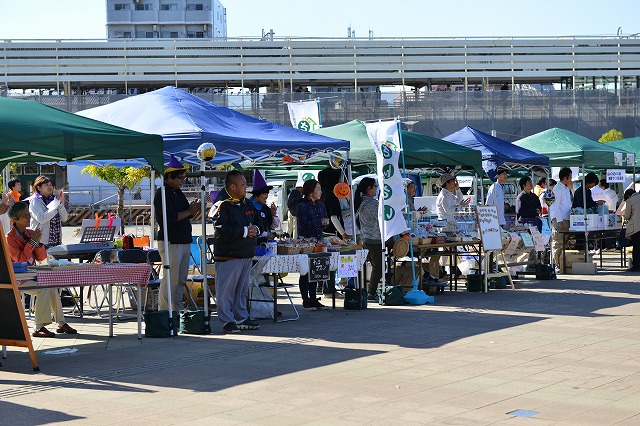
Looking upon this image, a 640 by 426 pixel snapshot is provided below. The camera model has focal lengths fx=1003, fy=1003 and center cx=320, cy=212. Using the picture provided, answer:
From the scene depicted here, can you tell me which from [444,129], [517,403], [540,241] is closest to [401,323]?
[517,403]

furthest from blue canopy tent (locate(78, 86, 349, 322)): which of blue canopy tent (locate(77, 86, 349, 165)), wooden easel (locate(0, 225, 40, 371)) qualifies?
wooden easel (locate(0, 225, 40, 371))

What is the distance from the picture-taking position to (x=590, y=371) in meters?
9.27

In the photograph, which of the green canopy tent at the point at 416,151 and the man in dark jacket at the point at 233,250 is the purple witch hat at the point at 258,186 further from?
the man in dark jacket at the point at 233,250

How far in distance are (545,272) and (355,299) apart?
6.15 meters

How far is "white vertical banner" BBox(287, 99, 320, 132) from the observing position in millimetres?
21766

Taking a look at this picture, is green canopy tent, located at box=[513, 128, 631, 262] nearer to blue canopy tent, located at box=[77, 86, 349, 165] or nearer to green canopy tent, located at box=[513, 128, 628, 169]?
green canopy tent, located at box=[513, 128, 628, 169]

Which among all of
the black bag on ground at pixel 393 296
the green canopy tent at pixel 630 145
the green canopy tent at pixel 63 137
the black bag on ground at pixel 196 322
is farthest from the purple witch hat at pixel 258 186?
the green canopy tent at pixel 630 145

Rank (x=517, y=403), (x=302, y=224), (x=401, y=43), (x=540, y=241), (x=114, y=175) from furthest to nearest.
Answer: (x=401, y=43) < (x=114, y=175) < (x=540, y=241) < (x=302, y=224) < (x=517, y=403)

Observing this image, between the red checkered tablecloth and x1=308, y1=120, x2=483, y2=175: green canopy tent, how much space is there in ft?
19.3

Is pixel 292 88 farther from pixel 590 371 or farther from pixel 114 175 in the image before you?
pixel 590 371

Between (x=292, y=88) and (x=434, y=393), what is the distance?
45.8m

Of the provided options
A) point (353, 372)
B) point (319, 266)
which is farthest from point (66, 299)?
point (353, 372)

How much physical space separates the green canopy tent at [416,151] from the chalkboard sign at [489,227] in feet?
3.00

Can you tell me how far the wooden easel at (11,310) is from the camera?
376 inches
